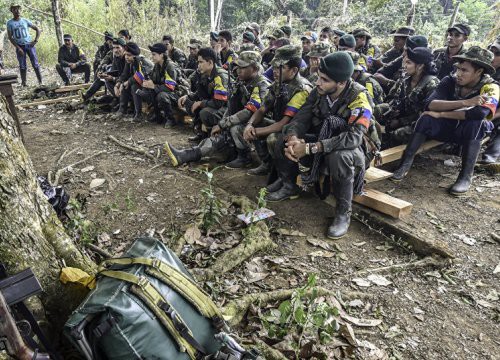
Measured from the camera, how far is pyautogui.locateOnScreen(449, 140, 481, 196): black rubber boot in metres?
4.68

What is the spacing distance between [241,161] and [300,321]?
3.75 meters

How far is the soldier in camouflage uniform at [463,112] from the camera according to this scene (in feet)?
14.7

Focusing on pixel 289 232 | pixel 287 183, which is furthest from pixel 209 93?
pixel 289 232

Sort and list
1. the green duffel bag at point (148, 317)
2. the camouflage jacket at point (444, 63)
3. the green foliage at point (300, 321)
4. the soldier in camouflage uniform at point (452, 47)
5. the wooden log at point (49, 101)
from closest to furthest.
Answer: the green duffel bag at point (148, 317) < the green foliage at point (300, 321) < the soldier in camouflage uniform at point (452, 47) < the camouflage jacket at point (444, 63) < the wooden log at point (49, 101)

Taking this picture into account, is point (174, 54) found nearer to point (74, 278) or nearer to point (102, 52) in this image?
point (102, 52)

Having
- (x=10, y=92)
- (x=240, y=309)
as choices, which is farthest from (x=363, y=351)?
(x=10, y=92)

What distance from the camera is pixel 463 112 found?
4621 millimetres

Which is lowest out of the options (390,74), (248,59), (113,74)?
(113,74)

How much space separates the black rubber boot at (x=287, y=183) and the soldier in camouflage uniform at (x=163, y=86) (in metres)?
4.13

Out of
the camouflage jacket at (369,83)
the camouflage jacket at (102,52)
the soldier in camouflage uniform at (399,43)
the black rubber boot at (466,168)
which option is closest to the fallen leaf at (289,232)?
the black rubber boot at (466,168)

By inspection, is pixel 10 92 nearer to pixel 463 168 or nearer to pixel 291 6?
pixel 463 168

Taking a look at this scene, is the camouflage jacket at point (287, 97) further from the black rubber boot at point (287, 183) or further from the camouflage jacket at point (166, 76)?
the camouflage jacket at point (166, 76)

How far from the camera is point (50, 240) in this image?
7.45 ft

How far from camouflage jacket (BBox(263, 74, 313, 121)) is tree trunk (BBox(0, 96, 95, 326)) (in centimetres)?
325
